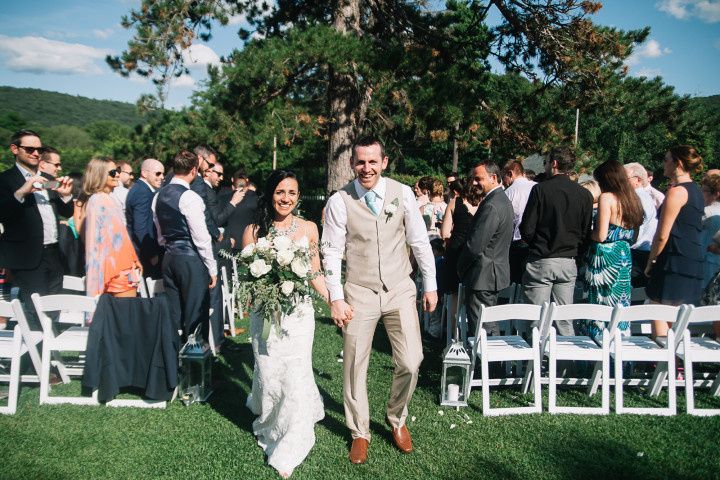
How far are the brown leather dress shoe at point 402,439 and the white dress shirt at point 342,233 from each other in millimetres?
1093

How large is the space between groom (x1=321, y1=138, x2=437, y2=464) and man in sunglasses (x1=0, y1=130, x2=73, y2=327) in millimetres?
3247

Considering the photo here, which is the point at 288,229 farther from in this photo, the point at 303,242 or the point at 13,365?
the point at 13,365

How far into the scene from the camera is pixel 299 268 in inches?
132

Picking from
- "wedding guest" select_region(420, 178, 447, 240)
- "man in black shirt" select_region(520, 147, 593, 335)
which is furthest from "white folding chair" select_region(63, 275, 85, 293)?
"wedding guest" select_region(420, 178, 447, 240)

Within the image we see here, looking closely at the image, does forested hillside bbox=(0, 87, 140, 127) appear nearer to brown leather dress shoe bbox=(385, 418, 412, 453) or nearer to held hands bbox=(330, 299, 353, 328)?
held hands bbox=(330, 299, 353, 328)

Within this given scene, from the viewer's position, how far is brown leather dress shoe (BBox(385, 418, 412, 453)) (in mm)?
3527

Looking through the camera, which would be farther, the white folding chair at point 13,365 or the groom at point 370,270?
the white folding chair at point 13,365

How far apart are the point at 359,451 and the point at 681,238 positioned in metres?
3.63

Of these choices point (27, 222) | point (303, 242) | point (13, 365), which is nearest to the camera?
point (303, 242)

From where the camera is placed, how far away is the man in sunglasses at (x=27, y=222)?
15.3 feet

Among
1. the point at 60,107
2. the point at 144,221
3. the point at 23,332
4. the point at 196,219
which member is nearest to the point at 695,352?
the point at 196,219

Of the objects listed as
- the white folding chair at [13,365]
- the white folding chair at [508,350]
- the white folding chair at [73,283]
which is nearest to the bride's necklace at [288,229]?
the white folding chair at [508,350]

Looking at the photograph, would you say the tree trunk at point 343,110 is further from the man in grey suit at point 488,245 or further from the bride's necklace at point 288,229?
the bride's necklace at point 288,229

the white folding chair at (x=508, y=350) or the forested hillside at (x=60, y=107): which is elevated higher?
the forested hillside at (x=60, y=107)
